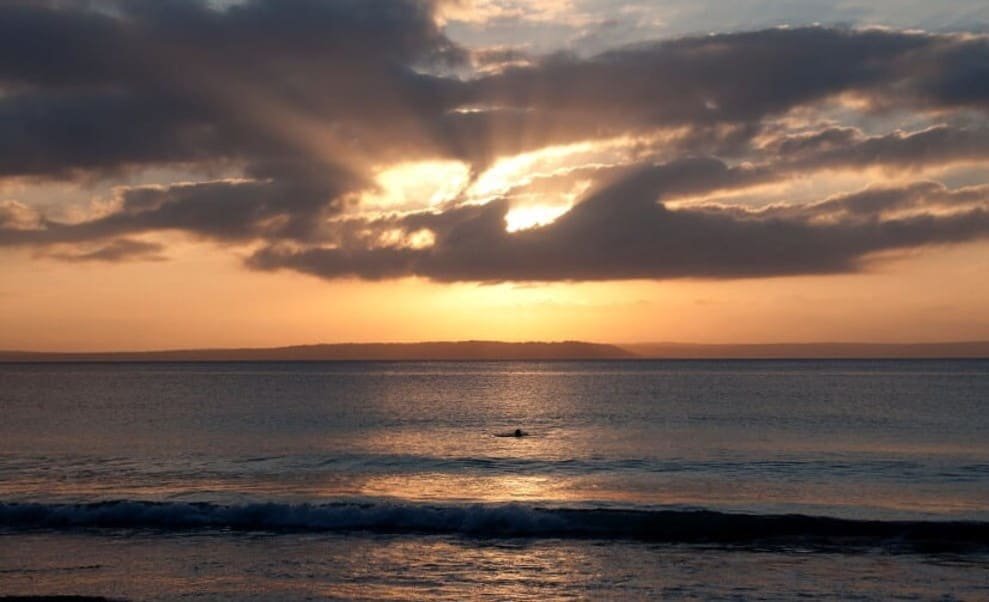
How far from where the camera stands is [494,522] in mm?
27391

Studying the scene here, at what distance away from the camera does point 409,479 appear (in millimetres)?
37500

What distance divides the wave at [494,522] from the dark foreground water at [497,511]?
92 millimetres

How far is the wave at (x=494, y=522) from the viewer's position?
25.9 meters

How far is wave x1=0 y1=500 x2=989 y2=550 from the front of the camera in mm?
25859

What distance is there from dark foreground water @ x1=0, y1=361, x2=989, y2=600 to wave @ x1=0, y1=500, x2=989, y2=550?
3.6 inches

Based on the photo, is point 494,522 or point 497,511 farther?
point 497,511

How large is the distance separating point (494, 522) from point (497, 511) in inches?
20.4

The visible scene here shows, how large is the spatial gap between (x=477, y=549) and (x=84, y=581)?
977cm

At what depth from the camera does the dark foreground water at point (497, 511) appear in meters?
20.5

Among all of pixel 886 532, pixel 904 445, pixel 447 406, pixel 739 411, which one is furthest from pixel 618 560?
pixel 447 406

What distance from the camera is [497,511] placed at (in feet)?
91.4

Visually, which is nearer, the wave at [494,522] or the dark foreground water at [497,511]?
the dark foreground water at [497,511]

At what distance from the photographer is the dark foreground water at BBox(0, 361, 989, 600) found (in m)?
20.5

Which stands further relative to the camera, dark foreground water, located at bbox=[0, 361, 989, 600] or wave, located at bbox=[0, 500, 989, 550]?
wave, located at bbox=[0, 500, 989, 550]
